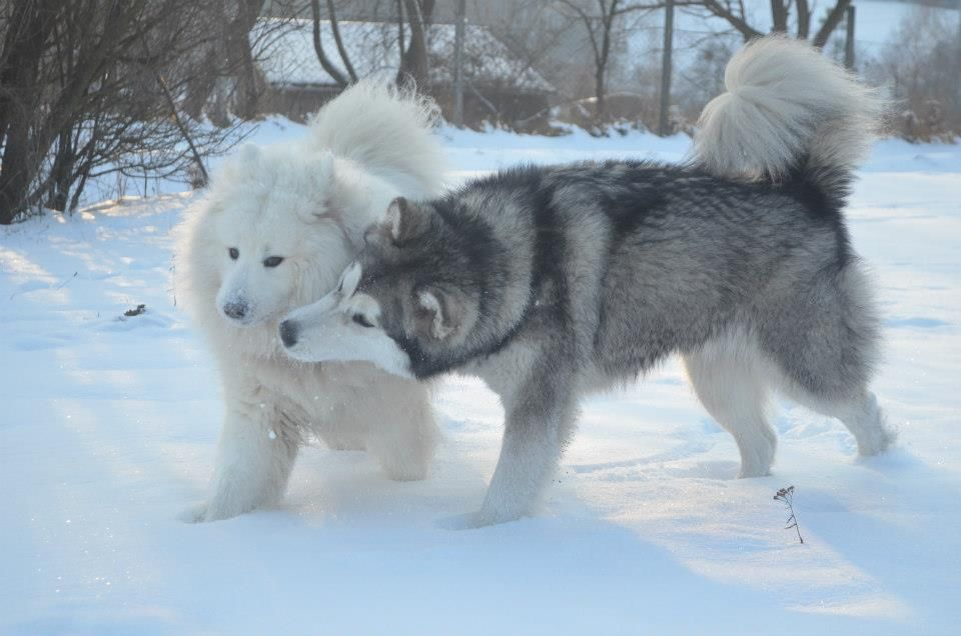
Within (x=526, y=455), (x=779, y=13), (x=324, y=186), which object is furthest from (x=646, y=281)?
(x=779, y=13)

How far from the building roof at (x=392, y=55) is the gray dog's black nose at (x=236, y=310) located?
1157 cm

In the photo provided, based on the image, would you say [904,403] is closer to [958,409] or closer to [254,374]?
[958,409]

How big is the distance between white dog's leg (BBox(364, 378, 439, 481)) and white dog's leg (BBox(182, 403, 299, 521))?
0.28 m

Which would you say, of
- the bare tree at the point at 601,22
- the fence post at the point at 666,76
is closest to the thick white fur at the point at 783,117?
the fence post at the point at 666,76

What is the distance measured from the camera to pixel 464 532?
277 centimetres

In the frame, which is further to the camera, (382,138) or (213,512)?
(382,138)

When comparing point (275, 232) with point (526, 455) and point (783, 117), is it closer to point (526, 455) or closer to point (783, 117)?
point (526, 455)

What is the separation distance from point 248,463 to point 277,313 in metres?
0.46

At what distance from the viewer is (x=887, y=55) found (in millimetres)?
19453

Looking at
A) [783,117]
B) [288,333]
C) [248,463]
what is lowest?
[248,463]

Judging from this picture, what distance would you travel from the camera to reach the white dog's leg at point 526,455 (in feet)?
9.65

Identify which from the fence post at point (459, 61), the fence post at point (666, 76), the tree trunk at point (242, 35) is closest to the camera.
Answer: the tree trunk at point (242, 35)

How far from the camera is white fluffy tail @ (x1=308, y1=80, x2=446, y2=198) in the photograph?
3.79 m

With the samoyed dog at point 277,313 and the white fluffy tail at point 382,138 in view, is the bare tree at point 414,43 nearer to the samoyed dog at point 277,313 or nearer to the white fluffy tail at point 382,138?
the white fluffy tail at point 382,138
